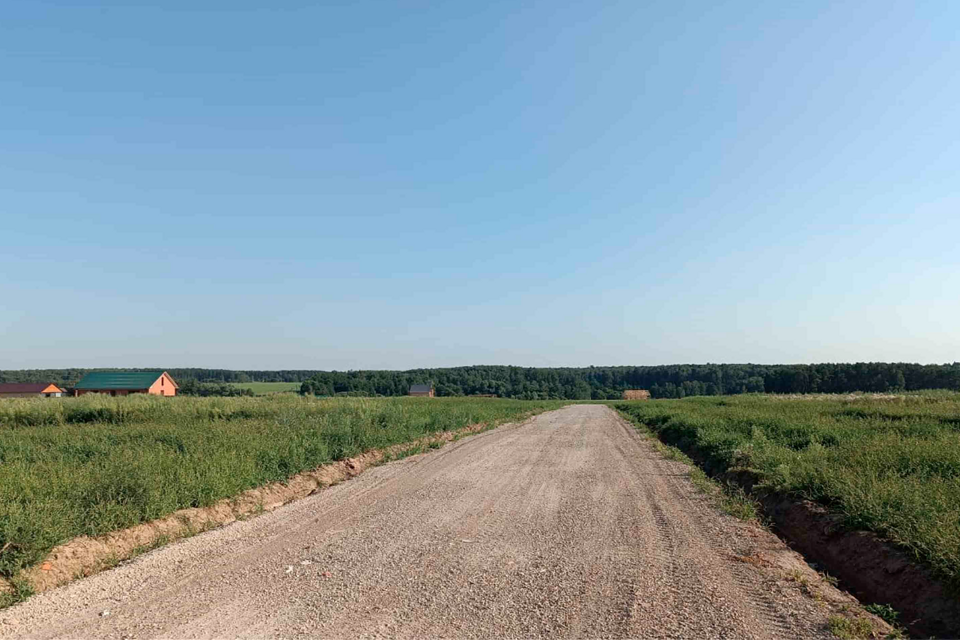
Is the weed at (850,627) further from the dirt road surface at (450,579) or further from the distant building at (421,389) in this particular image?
the distant building at (421,389)

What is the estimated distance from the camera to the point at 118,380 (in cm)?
7500

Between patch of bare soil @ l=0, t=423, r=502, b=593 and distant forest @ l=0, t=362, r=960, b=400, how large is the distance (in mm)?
82854

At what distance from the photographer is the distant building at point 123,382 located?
237 feet

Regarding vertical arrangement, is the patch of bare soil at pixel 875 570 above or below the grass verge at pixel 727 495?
above

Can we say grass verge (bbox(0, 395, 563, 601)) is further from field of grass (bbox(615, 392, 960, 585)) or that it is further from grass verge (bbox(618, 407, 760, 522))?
field of grass (bbox(615, 392, 960, 585))

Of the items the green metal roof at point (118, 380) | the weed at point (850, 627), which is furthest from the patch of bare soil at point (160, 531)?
the green metal roof at point (118, 380)

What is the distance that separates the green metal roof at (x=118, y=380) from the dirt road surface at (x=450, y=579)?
76.4 metres

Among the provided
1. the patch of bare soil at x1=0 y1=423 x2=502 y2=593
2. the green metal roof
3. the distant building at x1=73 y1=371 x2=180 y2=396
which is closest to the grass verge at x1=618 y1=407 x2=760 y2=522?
the patch of bare soil at x1=0 y1=423 x2=502 y2=593

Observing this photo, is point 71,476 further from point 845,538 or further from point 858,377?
point 858,377

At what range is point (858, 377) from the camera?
4264 inches

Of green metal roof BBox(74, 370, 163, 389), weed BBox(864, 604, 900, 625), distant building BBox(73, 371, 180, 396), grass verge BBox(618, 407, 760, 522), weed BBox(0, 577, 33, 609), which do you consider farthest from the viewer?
green metal roof BBox(74, 370, 163, 389)

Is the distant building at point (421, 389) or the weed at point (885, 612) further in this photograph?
the distant building at point (421, 389)

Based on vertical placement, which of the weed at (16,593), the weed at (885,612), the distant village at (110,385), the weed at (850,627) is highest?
the weed at (850,627)

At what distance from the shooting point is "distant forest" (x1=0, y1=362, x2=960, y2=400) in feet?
336
